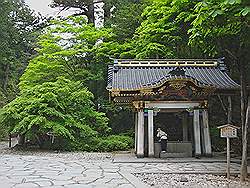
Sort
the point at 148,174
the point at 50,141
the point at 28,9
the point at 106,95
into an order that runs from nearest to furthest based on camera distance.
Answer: the point at 148,174, the point at 50,141, the point at 106,95, the point at 28,9

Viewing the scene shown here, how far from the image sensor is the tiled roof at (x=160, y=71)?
46.2 ft

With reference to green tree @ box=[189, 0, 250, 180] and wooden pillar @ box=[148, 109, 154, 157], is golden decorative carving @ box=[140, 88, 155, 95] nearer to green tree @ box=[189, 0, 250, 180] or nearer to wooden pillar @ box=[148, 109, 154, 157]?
wooden pillar @ box=[148, 109, 154, 157]

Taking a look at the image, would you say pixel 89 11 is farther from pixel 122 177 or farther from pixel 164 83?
pixel 122 177

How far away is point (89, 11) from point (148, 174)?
18.9 m

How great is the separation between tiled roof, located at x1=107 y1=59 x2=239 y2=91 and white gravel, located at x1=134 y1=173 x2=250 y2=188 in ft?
17.8

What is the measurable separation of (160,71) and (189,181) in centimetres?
791

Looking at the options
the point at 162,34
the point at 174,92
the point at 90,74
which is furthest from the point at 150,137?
the point at 90,74

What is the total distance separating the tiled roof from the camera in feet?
46.2

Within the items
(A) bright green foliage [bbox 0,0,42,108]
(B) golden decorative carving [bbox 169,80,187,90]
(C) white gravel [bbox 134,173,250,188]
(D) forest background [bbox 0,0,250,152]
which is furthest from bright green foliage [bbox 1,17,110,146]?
(C) white gravel [bbox 134,173,250,188]

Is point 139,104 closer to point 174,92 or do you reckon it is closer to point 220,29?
point 174,92

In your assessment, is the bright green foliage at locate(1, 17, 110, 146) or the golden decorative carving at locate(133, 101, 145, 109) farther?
the bright green foliage at locate(1, 17, 110, 146)

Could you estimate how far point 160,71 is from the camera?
15.3 metres

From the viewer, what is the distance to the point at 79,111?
1750cm

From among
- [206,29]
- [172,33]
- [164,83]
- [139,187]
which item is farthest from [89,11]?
[139,187]
